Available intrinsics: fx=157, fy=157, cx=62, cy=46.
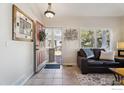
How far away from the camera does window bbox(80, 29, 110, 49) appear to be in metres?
7.79

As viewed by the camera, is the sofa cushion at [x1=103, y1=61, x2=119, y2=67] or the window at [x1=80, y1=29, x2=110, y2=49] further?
the window at [x1=80, y1=29, x2=110, y2=49]

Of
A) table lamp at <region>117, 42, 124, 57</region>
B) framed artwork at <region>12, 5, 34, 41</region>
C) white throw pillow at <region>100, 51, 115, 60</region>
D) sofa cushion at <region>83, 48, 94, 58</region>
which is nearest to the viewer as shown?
framed artwork at <region>12, 5, 34, 41</region>

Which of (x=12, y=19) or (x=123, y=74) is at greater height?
(x=12, y=19)

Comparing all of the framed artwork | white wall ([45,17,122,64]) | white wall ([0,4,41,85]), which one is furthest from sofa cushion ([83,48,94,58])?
white wall ([0,4,41,85])

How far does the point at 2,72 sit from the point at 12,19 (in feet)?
3.72

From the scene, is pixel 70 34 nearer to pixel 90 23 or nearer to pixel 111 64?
pixel 90 23

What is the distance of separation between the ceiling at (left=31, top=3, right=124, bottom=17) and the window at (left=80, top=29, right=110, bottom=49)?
2.94 feet

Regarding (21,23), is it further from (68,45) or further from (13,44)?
(68,45)

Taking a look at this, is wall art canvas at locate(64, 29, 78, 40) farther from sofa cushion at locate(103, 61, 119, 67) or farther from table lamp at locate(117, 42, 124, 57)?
sofa cushion at locate(103, 61, 119, 67)

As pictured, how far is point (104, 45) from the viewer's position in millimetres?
7805

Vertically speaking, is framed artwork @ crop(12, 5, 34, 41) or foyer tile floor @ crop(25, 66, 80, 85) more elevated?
framed artwork @ crop(12, 5, 34, 41)

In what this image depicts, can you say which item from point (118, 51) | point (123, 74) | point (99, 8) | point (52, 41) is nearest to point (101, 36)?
point (118, 51)

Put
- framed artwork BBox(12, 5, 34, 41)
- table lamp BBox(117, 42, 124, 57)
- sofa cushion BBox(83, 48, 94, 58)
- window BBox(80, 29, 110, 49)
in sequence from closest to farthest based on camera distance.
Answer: framed artwork BBox(12, 5, 34, 41) < sofa cushion BBox(83, 48, 94, 58) < table lamp BBox(117, 42, 124, 57) < window BBox(80, 29, 110, 49)

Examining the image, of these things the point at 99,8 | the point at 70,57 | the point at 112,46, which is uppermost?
the point at 99,8
